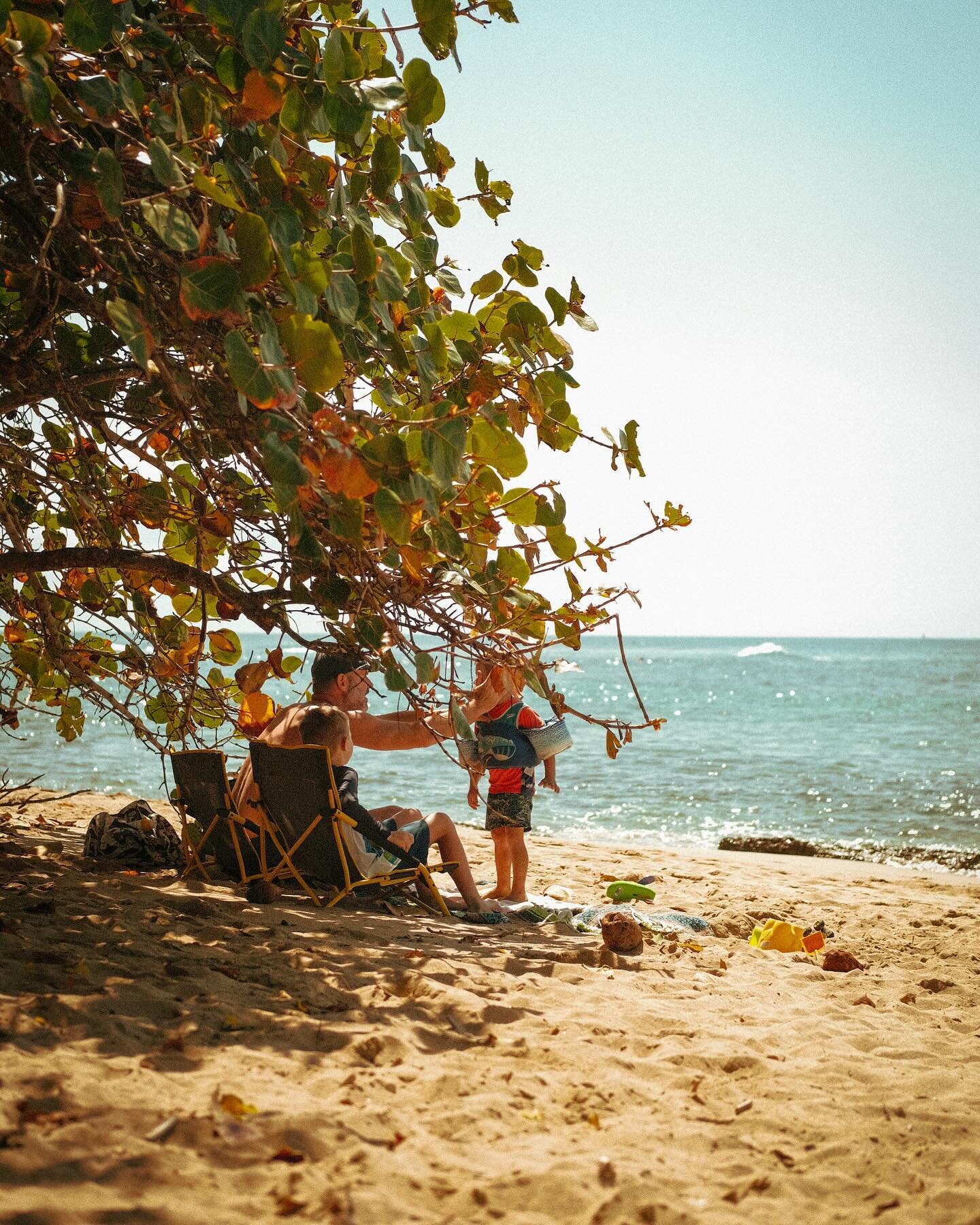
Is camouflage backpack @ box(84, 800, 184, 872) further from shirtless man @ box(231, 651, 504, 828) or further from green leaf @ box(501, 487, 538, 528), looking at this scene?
green leaf @ box(501, 487, 538, 528)

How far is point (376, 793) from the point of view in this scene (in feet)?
41.5

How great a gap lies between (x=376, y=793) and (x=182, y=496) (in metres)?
9.12

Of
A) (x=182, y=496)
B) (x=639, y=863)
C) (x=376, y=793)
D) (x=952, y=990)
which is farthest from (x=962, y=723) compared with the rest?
(x=182, y=496)

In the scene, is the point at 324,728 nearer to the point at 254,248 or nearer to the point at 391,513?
the point at 391,513

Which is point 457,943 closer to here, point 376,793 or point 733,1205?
point 733,1205

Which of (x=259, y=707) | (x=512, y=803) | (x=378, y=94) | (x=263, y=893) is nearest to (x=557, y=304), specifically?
(x=378, y=94)

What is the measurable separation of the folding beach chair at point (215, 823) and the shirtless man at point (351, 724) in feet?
0.26

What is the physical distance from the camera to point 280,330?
2328mm

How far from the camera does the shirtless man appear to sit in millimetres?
4688

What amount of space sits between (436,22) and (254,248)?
0.72 meters

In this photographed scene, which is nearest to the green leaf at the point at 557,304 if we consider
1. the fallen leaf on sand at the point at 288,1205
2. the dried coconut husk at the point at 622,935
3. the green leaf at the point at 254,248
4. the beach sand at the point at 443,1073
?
the green leaf at the point at 254,248

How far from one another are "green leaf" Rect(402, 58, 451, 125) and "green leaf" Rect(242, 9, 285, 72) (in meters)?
0.31

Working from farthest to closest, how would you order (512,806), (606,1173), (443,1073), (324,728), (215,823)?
1. (512,806)
2. (215,823)
3. (324,728)
4. (443,1073)
5. (606,1173)

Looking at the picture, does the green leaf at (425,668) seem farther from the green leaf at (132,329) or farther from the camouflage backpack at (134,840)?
the camouflage backpack at (134,840)
